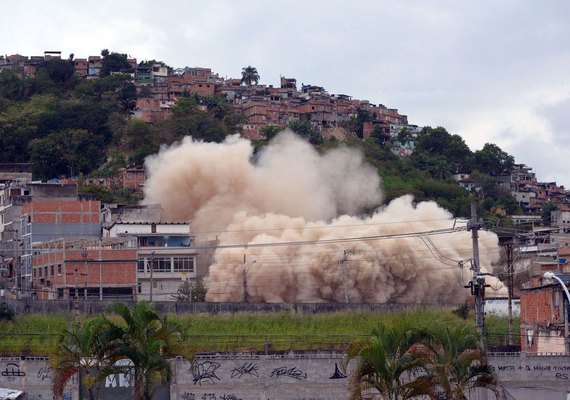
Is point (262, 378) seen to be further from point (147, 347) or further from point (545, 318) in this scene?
point (545, 318)

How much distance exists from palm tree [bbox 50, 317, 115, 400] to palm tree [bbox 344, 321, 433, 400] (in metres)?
5.82

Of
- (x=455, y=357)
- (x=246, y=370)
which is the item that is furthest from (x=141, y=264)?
(x=455, y=357)

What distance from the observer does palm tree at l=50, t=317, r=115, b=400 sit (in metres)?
29.1

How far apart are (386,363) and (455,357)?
2.42 metres

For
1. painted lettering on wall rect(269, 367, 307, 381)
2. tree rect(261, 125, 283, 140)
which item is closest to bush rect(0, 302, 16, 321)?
painted lettering on wall rect(269, 367, 307, 381)

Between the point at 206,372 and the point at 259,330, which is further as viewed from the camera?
the point at 259,330

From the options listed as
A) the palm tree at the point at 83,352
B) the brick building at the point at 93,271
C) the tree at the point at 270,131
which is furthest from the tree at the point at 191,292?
the tree at the point at 270,131

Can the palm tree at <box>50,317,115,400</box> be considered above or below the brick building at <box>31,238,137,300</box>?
below

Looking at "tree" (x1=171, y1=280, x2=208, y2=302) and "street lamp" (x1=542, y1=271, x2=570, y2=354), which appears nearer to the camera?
"street lamp" (x1=542, y1=271, x2=570, y2=354)

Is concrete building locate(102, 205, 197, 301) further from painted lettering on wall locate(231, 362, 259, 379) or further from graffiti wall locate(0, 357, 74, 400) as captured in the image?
painted lettering on wall locate(231, 362, 259, 379)

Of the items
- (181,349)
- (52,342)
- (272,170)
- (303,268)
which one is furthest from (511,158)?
(181,349)

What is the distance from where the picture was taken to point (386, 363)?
27.1 m

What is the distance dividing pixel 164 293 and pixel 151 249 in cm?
233

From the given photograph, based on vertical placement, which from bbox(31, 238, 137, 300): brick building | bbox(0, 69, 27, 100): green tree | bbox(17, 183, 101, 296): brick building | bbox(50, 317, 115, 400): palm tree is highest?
bbox(0, 69, 27, 100): green tree
